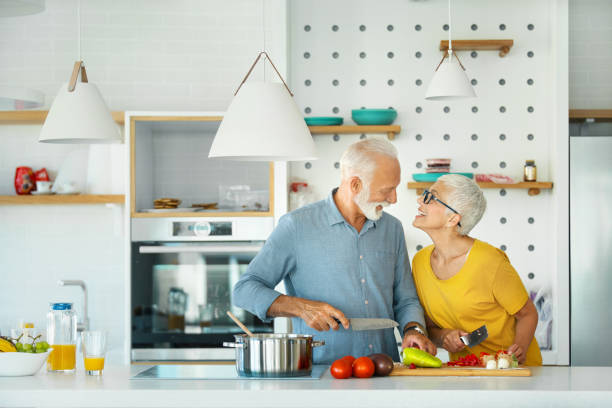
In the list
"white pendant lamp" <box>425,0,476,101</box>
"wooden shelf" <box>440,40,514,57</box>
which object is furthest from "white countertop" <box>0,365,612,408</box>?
"wooden shelf" <box>440,40,514,57</box>

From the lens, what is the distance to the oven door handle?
14.8 feet

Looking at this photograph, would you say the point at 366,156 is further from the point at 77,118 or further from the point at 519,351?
the point at 77,118

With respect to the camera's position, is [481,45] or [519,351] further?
[481,45]

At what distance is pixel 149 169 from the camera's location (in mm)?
4648

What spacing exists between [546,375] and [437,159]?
228 centimetres

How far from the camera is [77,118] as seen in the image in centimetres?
303

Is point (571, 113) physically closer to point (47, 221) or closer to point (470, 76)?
point (470, 76)

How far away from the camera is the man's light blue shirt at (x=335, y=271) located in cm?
304

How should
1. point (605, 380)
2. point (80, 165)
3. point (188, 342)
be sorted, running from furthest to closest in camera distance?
point (80, 165) < point (188, 342) < point (605, 380)

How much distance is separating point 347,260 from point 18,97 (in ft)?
5.75

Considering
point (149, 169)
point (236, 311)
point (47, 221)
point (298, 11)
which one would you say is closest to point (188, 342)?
point (236, 311)

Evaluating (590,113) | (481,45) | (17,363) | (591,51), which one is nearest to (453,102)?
(481,45)

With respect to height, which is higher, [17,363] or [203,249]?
[203,249]

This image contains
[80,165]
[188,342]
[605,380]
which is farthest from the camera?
[80,165]
